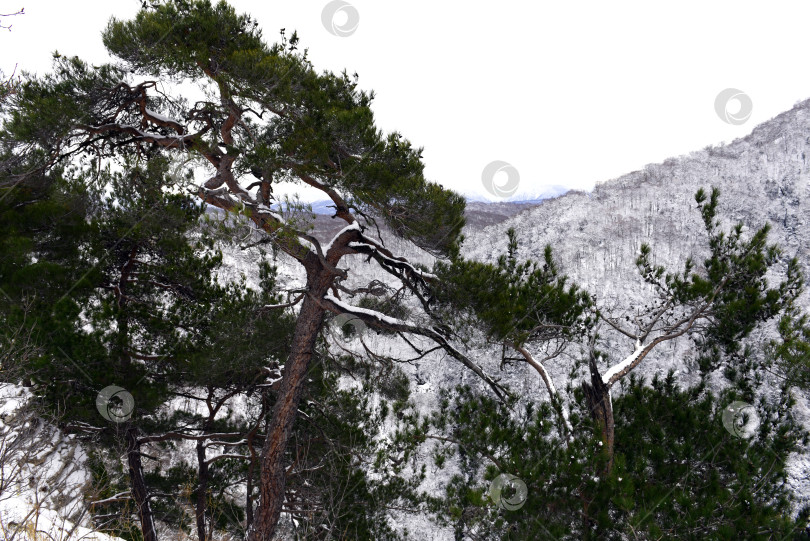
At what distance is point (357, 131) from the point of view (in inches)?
199

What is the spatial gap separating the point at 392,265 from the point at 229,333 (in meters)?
2.78

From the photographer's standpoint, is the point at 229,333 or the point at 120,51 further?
the point at 229,333

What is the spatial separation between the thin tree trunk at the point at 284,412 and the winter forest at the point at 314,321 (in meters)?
0.03

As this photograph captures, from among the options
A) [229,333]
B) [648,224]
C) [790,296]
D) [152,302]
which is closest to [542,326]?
[790,296]

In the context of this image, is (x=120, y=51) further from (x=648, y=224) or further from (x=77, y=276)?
(x=648, y=224)

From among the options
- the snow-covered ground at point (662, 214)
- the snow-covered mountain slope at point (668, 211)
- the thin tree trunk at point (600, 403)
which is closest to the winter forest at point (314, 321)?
the thin tree trunk at point (600, 403)

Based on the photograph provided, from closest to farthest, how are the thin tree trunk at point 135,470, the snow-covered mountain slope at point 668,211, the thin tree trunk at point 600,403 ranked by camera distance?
the thin tree trunk at point 600,403 < the thin tree trunk at point 135,470 < the snow-covered mountain slope at point 668,211

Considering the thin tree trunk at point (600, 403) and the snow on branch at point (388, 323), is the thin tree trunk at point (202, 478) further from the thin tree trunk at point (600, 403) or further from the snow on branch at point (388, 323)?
the thin tree trunk at point (600, 403)

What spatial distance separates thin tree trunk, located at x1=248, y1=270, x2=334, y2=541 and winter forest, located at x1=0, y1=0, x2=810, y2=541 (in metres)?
0.03

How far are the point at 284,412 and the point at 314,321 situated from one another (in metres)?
1.27

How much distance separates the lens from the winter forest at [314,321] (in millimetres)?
4828

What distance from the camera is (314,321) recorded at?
6.12 m

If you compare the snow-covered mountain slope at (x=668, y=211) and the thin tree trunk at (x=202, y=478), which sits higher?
the snow-covered mountain slope at (x=668, y=211)

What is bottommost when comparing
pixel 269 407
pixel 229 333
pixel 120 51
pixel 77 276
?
pixel 269 407
